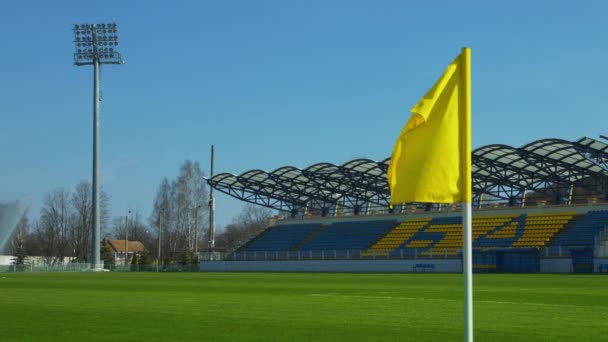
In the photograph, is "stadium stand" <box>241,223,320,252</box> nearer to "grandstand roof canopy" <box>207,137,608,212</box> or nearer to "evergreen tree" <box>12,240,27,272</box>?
"grandstand roof canopy" <box>207,137,608,212</box>

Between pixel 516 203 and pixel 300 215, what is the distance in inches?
1012

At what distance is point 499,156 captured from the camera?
65.4m

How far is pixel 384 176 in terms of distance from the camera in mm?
75000

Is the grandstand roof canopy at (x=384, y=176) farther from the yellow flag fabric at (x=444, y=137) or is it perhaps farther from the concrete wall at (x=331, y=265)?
the yellow flag fabric at (x=444, y=137)

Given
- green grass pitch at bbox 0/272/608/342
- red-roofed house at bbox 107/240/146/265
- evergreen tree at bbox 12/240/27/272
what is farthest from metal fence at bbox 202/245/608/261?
red-roofed house at bbox 107/240/146/265

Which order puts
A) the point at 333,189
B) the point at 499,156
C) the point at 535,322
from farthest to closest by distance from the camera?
1. the point at 333,189
2. the point at 499,156
3. the point at 535,322

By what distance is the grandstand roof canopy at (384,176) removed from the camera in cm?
6247

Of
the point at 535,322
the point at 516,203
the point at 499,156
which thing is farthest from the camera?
the point at 516,203

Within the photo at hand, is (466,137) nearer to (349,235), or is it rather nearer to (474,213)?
(474,213)

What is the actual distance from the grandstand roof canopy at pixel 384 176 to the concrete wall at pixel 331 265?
6.75m

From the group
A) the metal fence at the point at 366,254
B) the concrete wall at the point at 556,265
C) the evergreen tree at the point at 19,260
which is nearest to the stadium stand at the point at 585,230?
the metal fence at the point at 366,254

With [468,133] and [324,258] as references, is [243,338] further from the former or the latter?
[324,258]

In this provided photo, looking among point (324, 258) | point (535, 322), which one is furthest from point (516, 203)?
point (535, 322)

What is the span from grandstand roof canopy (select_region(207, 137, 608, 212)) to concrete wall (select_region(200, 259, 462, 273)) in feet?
22.1
